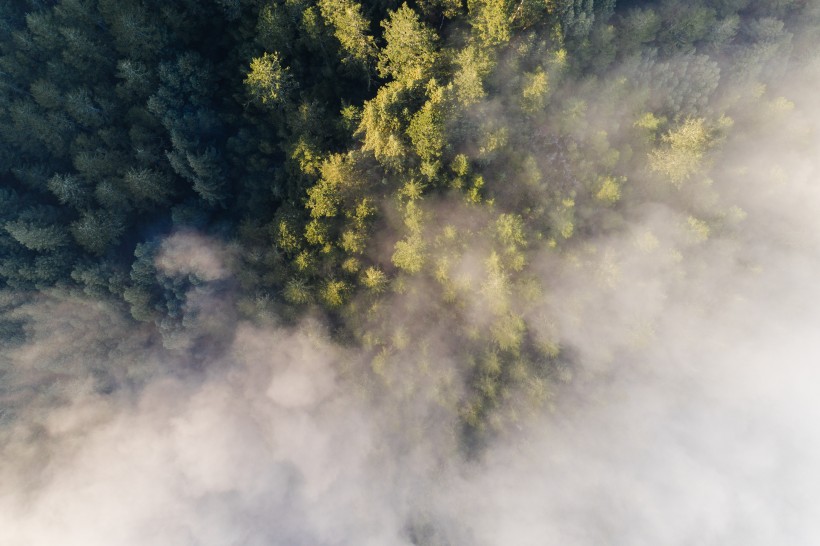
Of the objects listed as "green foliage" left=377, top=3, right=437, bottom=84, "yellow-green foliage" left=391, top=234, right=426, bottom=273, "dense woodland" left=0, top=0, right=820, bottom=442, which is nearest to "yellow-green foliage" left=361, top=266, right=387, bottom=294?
"dense woodland" left=0, top=0, right=820, bottom=442

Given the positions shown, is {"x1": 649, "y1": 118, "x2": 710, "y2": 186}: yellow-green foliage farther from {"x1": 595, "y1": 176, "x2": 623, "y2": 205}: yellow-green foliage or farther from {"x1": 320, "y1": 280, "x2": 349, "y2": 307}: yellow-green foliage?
{"x1": 320, "y1": 280, "x2": 349, "y2": 307}: yellow-green foliage

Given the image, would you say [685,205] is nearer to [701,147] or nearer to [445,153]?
[701,147]

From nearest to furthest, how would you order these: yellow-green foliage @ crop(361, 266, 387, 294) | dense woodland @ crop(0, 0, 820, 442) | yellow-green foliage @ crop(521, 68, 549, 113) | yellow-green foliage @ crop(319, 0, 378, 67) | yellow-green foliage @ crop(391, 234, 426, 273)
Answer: yellow-green foliage @ crop(521, 68, 549, 113)
yellow-green foliage @ crop(319, 0, 378, 67)
dense woodland @ crop(0, 0, 820, 442)
yellow-green foliage @ crop(391, 234, 426, 273)
yellow-green foliage @ crop(361, 266, 387, 294)

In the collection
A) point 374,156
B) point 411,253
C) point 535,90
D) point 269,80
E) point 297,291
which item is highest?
point 269,80

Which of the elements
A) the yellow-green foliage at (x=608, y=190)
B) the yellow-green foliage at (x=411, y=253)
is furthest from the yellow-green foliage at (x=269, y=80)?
the yellow-green foliage at (x=608, y=190)

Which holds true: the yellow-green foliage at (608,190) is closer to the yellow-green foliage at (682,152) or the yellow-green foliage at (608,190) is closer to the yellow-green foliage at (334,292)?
the yellow-green foliage at (682,152)

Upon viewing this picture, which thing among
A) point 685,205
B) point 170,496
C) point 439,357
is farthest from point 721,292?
point 170,496

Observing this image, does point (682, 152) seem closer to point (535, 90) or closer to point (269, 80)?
point (535, 90)

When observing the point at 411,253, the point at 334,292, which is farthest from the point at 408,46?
the point at 334,292
